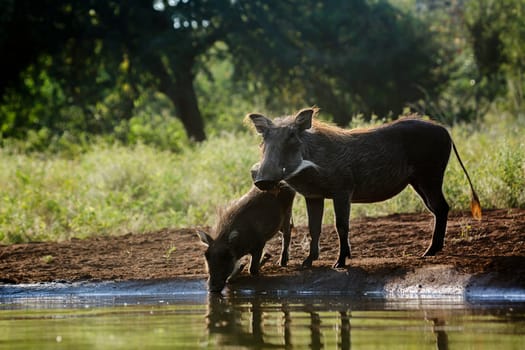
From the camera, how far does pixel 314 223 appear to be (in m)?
8.55

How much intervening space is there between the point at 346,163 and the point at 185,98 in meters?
18.7

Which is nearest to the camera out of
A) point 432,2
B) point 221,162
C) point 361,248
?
point 361,248

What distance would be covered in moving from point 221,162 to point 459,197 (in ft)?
14.8

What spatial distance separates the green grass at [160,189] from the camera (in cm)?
1209

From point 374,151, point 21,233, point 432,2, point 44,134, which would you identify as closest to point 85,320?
point 374,151

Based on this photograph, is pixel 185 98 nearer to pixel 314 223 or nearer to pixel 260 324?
pixel 314 223

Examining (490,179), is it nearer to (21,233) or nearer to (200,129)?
(21,233)

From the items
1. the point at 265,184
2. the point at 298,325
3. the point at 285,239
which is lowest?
the point at 298,325

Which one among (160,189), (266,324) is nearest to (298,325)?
(266,324)

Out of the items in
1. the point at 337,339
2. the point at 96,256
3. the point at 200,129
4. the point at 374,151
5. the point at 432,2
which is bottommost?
the point at 337,339

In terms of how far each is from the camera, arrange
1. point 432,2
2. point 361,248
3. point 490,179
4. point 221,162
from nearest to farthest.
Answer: point 361,248 → point 490,179 → point 221,162 → point 432,2

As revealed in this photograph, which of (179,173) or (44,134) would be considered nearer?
(179,173)

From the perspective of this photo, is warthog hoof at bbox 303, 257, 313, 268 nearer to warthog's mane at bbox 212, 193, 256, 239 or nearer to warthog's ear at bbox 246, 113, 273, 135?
warthog's mane at bbox 212, 193, 256, 239

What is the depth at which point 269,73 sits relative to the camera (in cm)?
2636
